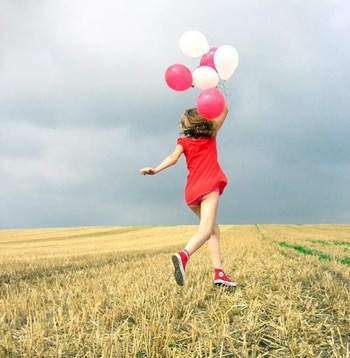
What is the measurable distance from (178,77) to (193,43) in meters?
0.66

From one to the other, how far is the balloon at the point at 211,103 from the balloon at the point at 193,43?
1.08 m

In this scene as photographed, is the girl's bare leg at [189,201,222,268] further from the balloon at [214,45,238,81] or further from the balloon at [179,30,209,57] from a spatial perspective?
the balloon at [179,30,209,57]

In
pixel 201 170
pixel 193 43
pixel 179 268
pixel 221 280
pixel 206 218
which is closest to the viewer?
pixel 179 268

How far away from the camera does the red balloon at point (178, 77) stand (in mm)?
4965

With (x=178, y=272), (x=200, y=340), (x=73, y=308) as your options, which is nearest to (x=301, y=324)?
(x=200, y=340)

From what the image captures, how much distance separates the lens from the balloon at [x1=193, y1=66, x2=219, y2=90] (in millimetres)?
4887

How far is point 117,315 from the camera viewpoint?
3715 mm

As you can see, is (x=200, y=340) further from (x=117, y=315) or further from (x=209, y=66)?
(x=209, y=66)

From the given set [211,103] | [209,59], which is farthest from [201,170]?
[209,59]

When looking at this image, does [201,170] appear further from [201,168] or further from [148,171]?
[148,171]

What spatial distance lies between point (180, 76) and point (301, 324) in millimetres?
2881

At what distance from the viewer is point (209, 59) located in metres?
5.36

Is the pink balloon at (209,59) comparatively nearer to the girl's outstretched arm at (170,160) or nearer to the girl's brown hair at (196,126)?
the girl's brown hair at (196,126)

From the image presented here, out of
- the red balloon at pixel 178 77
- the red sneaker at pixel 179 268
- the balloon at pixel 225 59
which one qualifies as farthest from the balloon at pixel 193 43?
the red sneaker at pixel 179 268
